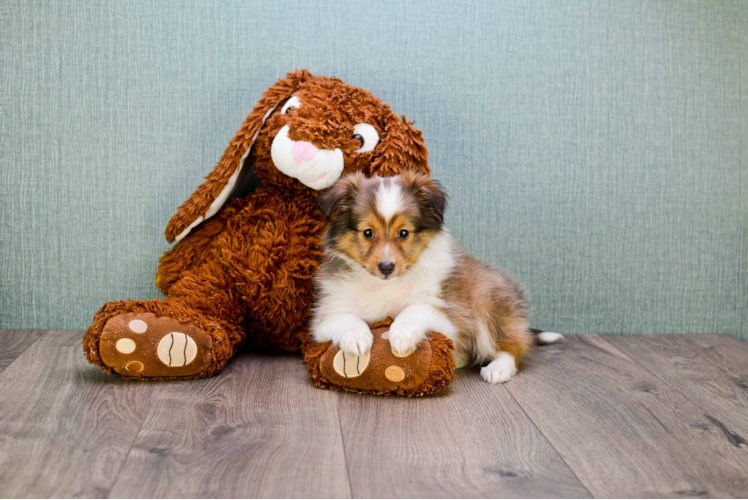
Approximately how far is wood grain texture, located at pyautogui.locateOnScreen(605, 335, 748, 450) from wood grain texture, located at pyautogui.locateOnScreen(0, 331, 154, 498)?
1527 mm

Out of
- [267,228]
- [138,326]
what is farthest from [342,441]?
[267,228]

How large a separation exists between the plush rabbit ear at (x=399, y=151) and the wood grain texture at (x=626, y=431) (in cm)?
80

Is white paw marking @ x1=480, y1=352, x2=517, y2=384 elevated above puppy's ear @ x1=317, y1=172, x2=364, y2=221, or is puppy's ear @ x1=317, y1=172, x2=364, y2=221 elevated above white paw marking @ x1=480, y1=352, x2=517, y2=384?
puppy's ear @ x1=317, y1=172, x2=364, y2=221

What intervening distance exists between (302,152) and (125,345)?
2.57 feet

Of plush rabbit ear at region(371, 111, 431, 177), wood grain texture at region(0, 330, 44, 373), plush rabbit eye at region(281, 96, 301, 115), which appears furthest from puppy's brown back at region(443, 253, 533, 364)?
wood grain texture at region(0, 330, 44, 373)

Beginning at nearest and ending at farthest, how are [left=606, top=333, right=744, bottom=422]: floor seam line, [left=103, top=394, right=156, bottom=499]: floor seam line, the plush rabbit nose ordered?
[left=103, top=394, right=156, bottom=499]: floor seam line → [left=606, top=333, right=744, bottom=422]: floor seam line → the plush rabbit nose

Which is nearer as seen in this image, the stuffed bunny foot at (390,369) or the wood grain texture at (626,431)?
the wood grain texture at (626,431)

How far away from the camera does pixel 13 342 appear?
2.30 meters

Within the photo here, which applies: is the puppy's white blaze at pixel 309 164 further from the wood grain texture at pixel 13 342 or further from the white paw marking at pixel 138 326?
the wood grain texture at pixel 13 342

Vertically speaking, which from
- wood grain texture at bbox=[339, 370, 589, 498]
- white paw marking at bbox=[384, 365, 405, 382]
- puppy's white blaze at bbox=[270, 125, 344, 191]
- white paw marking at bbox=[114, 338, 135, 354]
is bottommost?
wood grain texture at bbox=[339, 370, 589, 498]

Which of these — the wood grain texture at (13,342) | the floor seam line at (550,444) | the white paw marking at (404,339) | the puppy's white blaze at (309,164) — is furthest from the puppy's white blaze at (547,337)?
the wood grain texture at (13,342)

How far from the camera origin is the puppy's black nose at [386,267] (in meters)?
1.81

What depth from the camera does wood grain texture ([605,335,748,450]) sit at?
5.77 ft

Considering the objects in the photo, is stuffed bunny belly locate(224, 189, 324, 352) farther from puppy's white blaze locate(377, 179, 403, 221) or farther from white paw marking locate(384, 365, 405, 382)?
white paw marking locate(384, 365, 405, 382)
